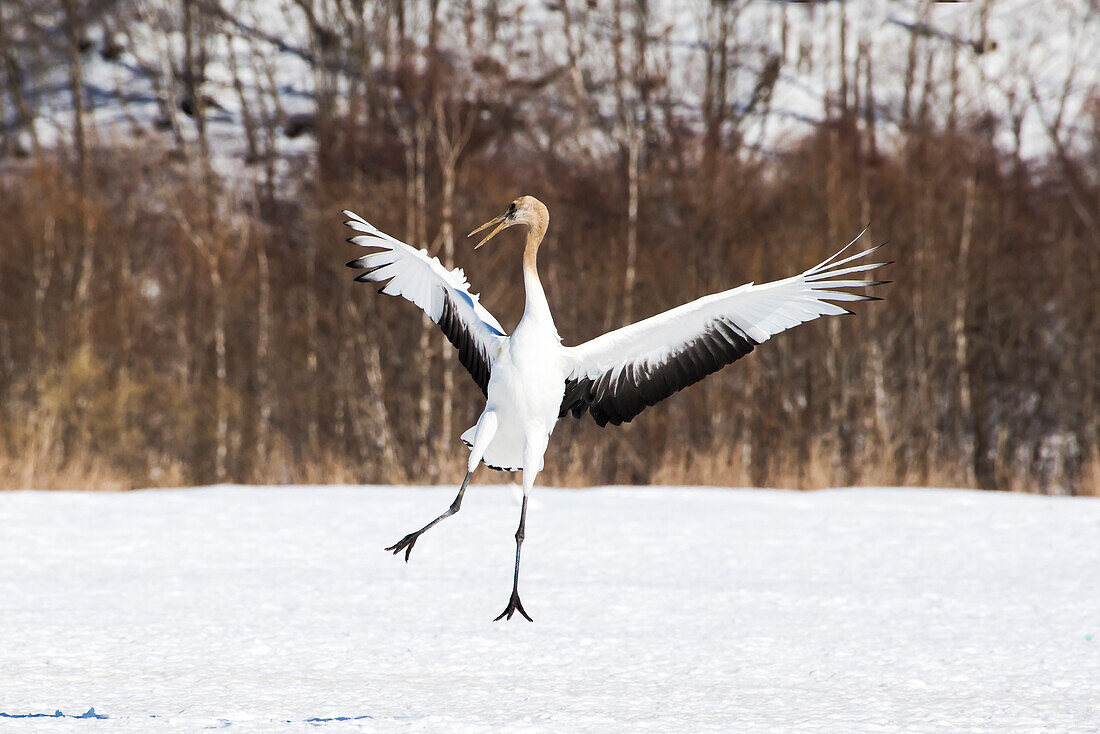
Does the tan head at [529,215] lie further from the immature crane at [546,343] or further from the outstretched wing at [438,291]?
the outstretched wing at [438,291]

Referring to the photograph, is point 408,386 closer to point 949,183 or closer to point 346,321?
point 346,321

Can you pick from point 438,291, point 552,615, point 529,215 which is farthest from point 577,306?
point 529,215

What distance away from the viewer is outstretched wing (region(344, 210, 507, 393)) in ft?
15.9

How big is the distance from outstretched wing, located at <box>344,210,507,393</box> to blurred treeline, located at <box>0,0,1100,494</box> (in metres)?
8.81

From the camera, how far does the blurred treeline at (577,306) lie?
16.5 m

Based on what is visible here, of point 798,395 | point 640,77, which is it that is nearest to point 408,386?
point 798,395

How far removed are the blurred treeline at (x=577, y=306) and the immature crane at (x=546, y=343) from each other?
8776 millimetres

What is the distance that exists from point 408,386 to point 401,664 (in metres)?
11.9

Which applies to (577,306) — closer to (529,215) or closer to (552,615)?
(552,615)

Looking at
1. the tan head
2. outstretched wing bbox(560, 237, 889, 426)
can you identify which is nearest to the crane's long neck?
the tan head

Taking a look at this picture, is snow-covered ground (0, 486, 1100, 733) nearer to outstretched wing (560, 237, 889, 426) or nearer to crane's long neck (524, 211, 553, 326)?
outstretched wing (560, 237, 889, 426)

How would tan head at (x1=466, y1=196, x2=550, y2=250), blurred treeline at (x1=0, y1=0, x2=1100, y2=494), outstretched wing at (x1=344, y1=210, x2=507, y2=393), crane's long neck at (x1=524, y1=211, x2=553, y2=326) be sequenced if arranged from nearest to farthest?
crane's long neck at (x1=524, y1=211, x2=553, y2=326)
tan head at (x1=466, y1=196, x2=550, y2=250)
outstretched wing at (x1=344, y1=210, x2=507, y2=393)
blurred treeline at (x1=0, y1=0, x2=1100, y2=494)

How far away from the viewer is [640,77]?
2205 centimetres

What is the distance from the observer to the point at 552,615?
6457 mm
